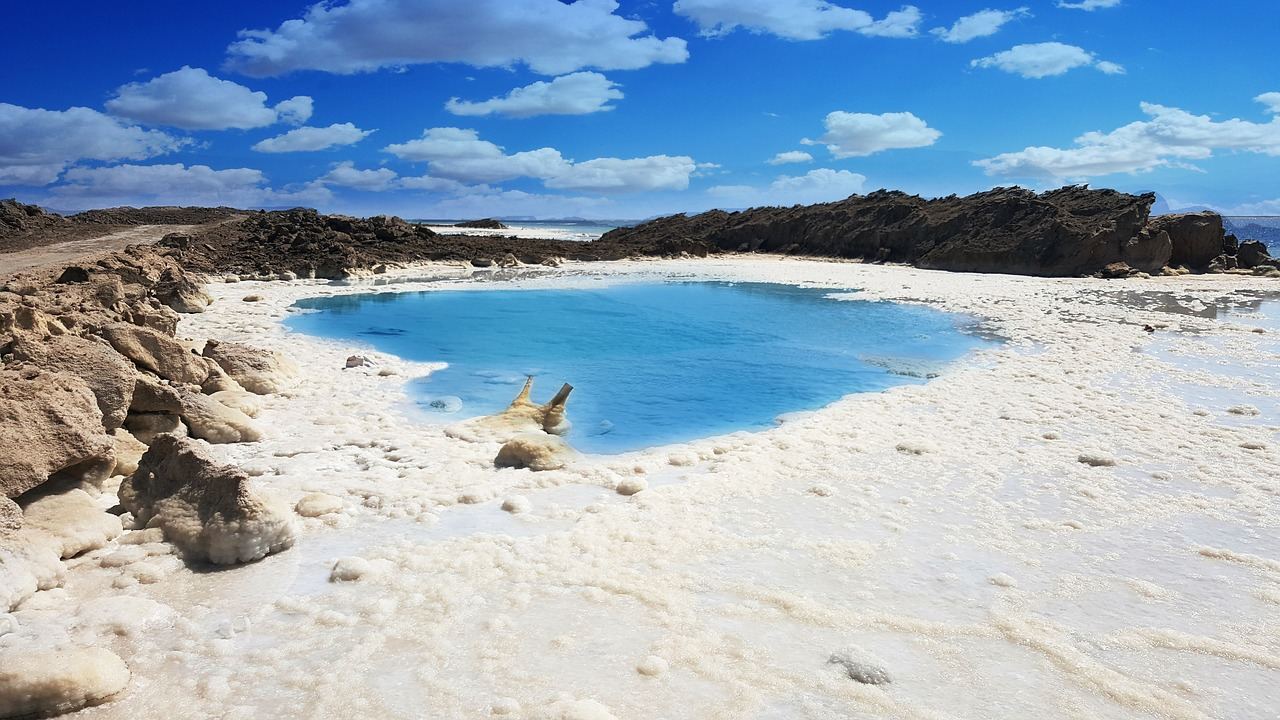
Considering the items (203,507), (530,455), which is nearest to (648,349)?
(530,455)

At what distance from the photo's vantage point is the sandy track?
18.9 meters

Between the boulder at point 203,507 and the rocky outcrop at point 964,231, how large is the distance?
1272 inches

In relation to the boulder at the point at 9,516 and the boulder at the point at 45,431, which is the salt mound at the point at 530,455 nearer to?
the boulder at the point at 45,431

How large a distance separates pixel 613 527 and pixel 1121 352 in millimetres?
10919

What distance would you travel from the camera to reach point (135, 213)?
50875mm

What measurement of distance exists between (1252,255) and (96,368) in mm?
40082

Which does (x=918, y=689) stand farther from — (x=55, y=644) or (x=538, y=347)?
(x=538, y=347)

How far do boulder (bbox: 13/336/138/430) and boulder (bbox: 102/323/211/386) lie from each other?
1.25m

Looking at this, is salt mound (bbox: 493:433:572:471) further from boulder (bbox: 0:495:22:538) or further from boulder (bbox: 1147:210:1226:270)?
boulder (bbox: 1147:210:1226:270)

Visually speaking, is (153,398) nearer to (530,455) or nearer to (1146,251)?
(530,455)

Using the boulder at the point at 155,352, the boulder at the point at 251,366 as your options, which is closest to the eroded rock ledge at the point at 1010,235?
the boulder at the point at 251,366

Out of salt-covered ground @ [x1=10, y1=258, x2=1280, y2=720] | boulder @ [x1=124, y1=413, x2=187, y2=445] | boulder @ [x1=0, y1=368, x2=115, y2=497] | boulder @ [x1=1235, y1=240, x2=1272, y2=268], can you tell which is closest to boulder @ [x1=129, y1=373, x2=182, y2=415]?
boulder @ [x1=124, y1=413, x2=187, y2=445]

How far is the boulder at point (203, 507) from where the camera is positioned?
13.5 ft

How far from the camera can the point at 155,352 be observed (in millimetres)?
7270
